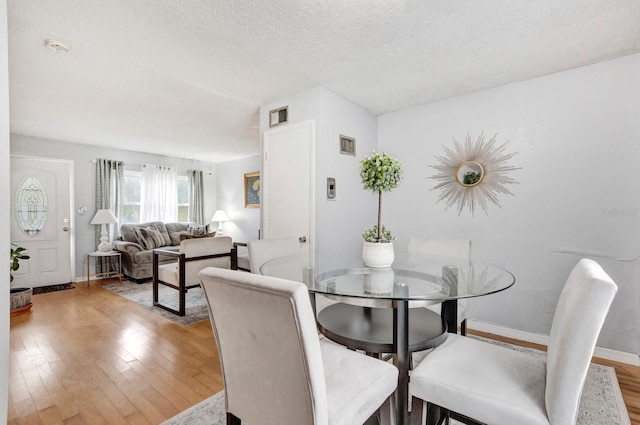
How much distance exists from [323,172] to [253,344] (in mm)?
2039

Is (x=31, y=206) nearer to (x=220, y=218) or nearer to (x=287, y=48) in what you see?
(x=220, y=218)

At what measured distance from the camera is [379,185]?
1.75m

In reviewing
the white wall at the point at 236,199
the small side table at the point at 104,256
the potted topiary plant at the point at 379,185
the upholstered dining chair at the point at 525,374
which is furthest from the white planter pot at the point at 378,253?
the small side table at the point at 104,256

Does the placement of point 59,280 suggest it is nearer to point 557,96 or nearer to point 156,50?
point 156,50

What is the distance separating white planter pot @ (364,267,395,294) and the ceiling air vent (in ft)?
5.06

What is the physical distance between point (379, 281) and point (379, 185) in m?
0.54

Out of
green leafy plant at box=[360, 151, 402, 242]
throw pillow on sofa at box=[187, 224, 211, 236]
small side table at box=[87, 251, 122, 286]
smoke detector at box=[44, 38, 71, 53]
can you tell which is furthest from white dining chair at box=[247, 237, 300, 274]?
throw pillow on sofa at box=[187, 224, 211, 236]

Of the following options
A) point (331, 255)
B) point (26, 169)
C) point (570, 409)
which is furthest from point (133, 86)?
point (570, 409)

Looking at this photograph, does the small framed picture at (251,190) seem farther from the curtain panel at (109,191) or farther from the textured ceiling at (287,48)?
the textured ceiling at (287,48)

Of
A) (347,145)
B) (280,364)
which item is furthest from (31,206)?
(280,364)

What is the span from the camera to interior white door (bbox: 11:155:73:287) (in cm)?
447

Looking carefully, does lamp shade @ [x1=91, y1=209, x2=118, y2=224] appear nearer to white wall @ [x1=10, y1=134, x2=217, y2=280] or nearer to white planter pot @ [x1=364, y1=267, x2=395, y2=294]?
white wall @ [x1=10, y1=134, x2=217, y2=280]

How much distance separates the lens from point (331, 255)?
246cm

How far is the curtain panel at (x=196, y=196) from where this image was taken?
6.68m
